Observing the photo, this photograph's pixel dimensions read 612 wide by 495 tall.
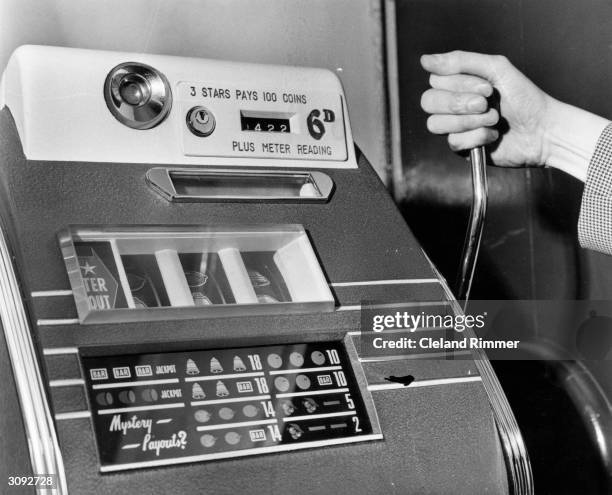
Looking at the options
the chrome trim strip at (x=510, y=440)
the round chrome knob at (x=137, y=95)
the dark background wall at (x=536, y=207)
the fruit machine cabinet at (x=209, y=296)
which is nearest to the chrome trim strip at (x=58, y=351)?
the fruit machine cabinet at (x=209, y=296)

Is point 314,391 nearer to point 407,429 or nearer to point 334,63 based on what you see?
point 407,429

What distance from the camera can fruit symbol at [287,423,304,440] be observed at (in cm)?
90

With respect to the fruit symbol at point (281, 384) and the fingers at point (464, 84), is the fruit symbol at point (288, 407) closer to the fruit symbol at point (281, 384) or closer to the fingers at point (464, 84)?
the fruit symbol at point (281, 384)

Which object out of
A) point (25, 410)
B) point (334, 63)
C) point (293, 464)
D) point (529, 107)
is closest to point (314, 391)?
point (293, 464)

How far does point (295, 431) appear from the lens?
91cm

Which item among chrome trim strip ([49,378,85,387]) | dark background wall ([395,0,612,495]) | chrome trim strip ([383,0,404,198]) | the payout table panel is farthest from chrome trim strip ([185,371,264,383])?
chrome trim strip ([383,0,404,198])

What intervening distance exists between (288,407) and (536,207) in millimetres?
783

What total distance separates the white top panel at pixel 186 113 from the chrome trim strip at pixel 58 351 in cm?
25

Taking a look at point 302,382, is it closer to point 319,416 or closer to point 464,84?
point 319,416

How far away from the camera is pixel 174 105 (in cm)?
107

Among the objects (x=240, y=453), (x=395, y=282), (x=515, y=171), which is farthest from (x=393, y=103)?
(x=240, y=453)

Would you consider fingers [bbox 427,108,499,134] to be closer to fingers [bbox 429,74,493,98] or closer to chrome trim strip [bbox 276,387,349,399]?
fingers [bbox 429,74,493,98]

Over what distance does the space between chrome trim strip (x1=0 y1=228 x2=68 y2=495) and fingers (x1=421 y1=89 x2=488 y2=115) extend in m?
0.69

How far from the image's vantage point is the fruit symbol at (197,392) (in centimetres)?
89
